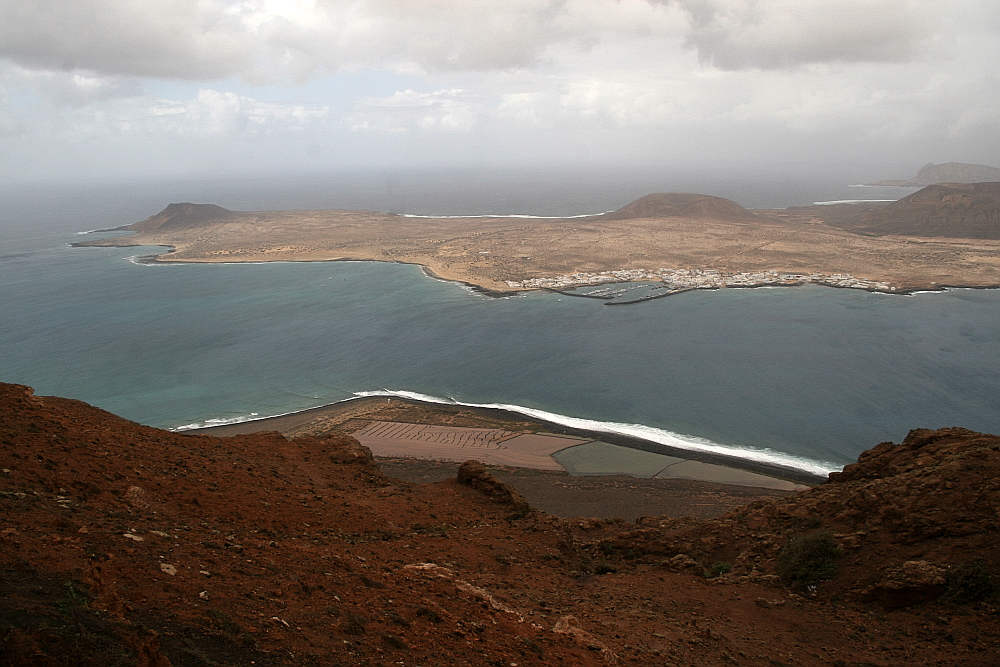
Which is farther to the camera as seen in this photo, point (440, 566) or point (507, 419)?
point (507, 419)

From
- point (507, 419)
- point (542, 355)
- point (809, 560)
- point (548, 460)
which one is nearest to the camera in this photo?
point (809, 560)

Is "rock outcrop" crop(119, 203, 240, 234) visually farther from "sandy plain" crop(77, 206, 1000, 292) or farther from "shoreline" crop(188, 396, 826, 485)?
"shoreline" crop(188, 396, 826, 485)

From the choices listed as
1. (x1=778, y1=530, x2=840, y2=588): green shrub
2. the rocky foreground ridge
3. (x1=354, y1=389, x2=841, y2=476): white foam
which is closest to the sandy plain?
(x1=354, y1=389, x2=841, y2=476): white foam

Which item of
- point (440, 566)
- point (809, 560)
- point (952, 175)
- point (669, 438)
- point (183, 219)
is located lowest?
point (669, 438)

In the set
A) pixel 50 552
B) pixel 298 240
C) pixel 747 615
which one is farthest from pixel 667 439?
pixel 298 240

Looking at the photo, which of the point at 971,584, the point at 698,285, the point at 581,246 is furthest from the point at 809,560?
the point at 581,246

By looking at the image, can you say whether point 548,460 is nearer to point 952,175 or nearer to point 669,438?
point 669,438

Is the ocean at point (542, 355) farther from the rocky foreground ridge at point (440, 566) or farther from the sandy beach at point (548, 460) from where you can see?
the rocky foreground ridge at point (440, 566)

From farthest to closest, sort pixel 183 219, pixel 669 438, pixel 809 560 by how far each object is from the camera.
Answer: pixel 183 219
pixel 669 438
pixel 809 560

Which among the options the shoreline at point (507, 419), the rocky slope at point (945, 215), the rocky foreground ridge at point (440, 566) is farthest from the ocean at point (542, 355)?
the rocky slope at point (945, 215)
